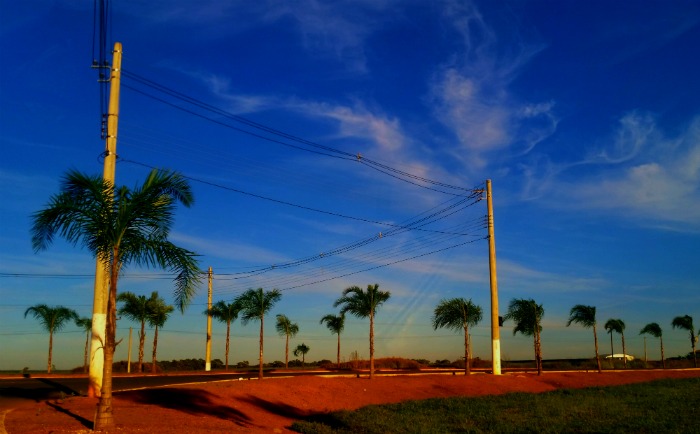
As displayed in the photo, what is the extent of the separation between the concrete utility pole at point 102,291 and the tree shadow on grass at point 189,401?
1.85 metres

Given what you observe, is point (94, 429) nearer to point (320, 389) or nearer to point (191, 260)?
point (191, 260)

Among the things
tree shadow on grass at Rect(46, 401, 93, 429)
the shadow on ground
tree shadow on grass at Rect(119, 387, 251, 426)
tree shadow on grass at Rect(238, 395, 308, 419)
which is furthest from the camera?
tree shadow on grass at Rect(238, 395, 308, 419)

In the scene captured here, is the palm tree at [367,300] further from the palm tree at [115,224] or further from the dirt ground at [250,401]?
the palm tree at [115,224]

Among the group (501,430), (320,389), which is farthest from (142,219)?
(320,389)

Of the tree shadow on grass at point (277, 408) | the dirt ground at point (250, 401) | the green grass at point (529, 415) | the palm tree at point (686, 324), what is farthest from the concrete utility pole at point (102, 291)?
the palm tree at point (686, 324)

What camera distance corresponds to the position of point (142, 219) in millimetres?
15836

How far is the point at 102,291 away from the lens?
69.4ft

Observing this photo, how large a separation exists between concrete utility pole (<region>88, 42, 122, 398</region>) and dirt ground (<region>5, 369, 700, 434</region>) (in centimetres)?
90

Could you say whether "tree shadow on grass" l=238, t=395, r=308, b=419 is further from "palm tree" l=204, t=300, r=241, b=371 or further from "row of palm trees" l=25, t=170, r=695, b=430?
"palm tree" l=204, t=300, r=241, b=371

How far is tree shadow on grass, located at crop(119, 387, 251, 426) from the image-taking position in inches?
853

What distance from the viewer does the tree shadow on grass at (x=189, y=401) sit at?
21656mm

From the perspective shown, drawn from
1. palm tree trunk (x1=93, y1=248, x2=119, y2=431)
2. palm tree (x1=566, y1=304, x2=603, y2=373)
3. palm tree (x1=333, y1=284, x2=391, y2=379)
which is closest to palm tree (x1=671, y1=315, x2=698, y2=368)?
palm tree (x1=566, y1=304, x2=603, y2=373)

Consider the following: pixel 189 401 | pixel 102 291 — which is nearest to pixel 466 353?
pixel 189 401

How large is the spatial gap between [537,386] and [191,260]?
92.8ft
